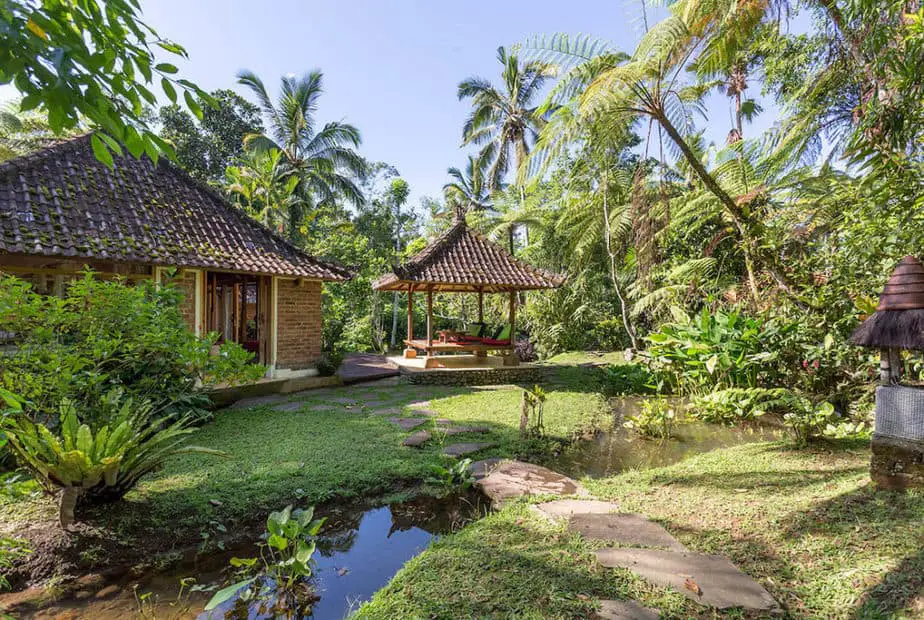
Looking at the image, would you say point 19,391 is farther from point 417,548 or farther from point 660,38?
point 660,38

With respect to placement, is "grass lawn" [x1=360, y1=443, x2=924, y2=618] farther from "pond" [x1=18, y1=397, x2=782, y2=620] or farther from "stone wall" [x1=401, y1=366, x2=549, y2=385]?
"stone wall" [x1=401, y1=366, x2=549, y2=385]

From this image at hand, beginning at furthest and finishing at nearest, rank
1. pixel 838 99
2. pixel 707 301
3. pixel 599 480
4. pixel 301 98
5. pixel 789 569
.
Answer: pixel 301 98 < pixel 707 301 < pixel 838 99 < pixel 599 480 < pixel 789 569

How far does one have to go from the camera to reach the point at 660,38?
558 cm

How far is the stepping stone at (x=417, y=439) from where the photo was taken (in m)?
5.00

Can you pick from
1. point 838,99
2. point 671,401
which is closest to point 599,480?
point 671,401

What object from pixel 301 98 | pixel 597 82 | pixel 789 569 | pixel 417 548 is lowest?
pixel 417 548

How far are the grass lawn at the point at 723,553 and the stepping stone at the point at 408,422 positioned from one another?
266cm

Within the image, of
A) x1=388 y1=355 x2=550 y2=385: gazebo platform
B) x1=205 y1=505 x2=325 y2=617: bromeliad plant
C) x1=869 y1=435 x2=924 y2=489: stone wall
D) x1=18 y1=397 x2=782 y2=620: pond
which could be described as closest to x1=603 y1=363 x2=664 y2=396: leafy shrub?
x1=388 y1=355 x2=550 y2=385: gazebo platform

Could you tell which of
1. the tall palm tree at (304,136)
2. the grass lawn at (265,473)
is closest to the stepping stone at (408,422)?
the grass lawn at (265,473)

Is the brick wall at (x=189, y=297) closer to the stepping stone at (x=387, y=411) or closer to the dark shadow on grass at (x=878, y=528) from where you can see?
the stepping stone at (x=387, y=411)

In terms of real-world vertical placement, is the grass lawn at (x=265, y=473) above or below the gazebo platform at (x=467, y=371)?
below

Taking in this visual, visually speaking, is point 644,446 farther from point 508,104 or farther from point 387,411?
point 508,104

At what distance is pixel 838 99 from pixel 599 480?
6.71 metres

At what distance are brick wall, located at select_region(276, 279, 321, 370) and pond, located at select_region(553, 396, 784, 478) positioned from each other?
5699 mm
